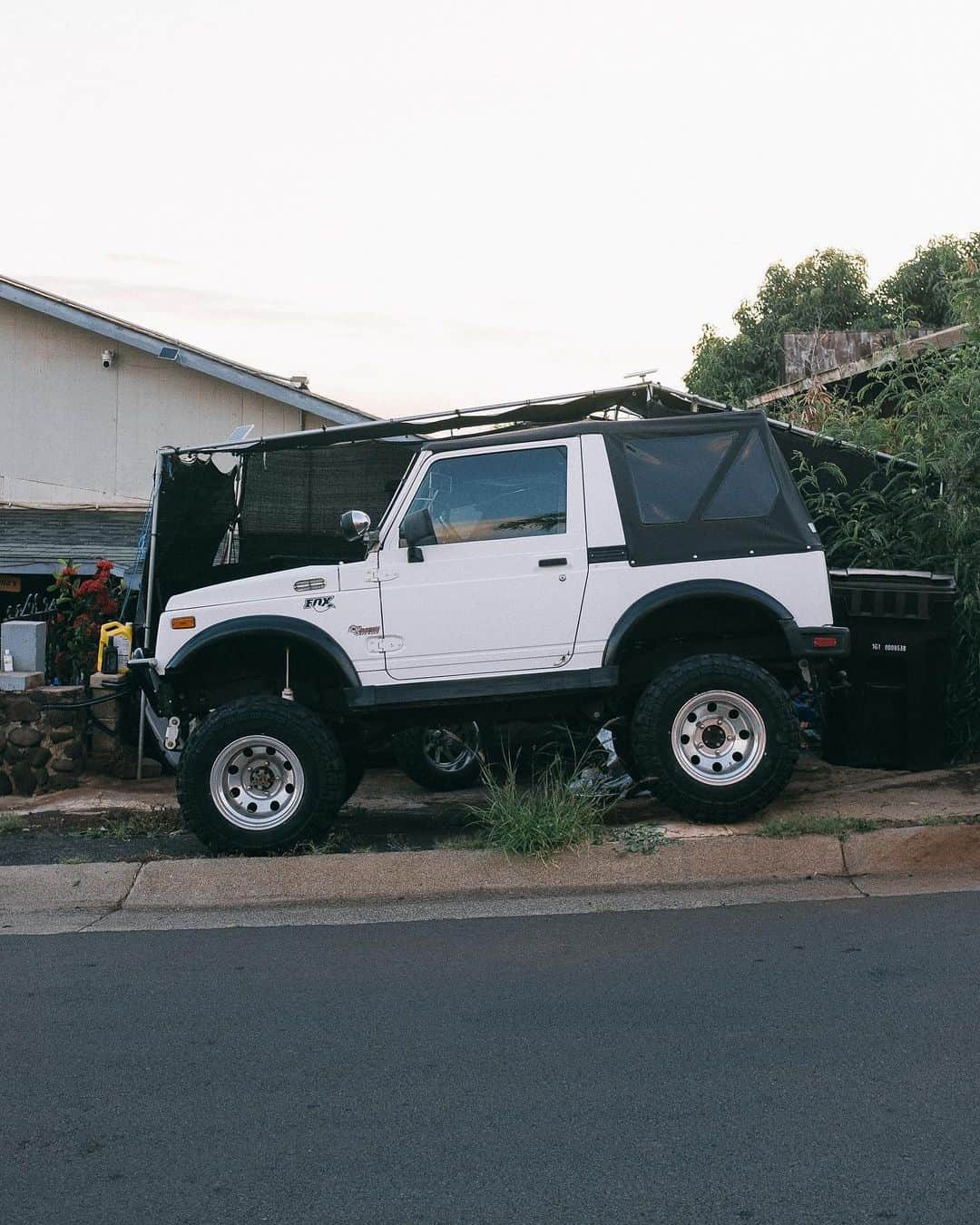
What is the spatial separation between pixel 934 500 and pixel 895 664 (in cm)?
148

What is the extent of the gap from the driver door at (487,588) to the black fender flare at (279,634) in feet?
0.84

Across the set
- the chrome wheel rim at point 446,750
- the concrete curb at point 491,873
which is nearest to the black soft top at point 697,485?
the concrete curb at point 491,873

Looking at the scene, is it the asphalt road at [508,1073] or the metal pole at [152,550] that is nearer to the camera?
the asphalt road at [508,1073]

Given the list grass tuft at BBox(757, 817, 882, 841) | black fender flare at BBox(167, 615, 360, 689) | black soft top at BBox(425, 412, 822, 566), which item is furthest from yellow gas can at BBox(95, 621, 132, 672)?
grass tuft at BBox(757, 817, 882, 841)

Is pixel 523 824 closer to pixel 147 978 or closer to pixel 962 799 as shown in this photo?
pixel 147 978

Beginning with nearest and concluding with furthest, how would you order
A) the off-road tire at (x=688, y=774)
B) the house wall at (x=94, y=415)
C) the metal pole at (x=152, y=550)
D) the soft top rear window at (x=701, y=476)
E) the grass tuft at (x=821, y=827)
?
the grass tuft at (x=821, y=827) < the off-road tire at (x=688, y=774) < the soft top rear window at (x=701, y=476) < the metal pole at (x=152, y=550) < the house wall at (x=94, y=415)

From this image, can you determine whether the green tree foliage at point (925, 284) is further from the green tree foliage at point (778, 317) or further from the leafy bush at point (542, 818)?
the leafy bush at point (542, 818)

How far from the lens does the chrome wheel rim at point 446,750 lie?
9.59 metres

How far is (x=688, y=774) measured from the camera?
7332mm

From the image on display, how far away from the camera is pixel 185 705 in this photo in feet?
26.2

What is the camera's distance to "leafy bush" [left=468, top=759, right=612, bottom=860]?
7020 mm

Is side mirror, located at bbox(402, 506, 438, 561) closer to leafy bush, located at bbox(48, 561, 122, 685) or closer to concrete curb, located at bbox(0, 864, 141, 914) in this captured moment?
concrete curb, located at bbox(0, 864, 141, 914)

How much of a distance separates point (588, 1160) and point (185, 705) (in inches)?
193

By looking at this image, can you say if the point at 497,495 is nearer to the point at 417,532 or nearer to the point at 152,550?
the point at 417,532
